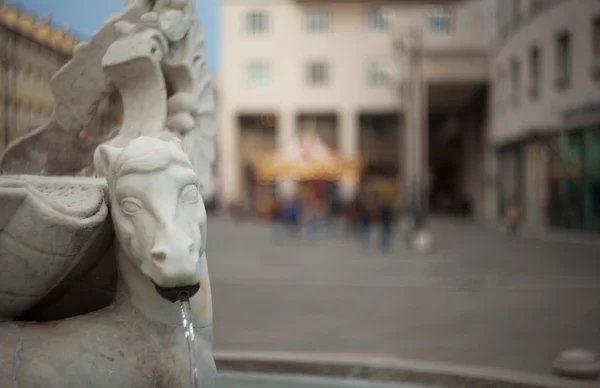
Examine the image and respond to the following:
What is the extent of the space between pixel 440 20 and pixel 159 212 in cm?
4381

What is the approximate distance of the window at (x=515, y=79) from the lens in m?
31.9

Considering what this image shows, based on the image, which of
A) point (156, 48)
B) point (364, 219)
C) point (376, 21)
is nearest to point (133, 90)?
point (156, 48)

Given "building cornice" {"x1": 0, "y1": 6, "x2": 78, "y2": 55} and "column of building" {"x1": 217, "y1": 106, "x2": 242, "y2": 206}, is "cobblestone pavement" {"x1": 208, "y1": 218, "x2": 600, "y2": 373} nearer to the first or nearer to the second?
"building cornice" {"x1": 0, "y1": 6, "x2": 78, "y2": 55}

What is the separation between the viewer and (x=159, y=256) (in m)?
2.64

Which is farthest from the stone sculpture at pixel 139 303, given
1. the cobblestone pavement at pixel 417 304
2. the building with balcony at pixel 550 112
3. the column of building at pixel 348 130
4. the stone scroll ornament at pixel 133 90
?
the column of building at pixel 348 130

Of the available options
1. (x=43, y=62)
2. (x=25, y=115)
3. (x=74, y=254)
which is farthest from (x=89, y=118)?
(x=25, y=115)

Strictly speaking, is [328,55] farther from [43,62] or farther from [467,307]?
[43,62]

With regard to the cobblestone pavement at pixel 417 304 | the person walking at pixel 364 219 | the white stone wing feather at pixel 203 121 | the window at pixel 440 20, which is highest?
the window at pixel 440 20

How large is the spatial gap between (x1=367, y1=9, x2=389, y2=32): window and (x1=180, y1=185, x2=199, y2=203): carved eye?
1756 inches

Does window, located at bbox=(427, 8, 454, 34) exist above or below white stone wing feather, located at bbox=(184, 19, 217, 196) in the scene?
above

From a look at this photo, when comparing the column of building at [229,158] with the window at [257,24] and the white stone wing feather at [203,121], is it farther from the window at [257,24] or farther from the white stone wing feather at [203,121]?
the white stone wing feather at [203,121]

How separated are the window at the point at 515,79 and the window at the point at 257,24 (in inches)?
703

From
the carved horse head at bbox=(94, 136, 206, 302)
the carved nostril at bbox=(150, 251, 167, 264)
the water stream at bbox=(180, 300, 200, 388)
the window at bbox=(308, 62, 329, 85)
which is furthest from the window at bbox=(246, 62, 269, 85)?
the carved nostril at bbox=(150, 251, 167, 264)

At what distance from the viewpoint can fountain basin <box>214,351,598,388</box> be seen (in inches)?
213
